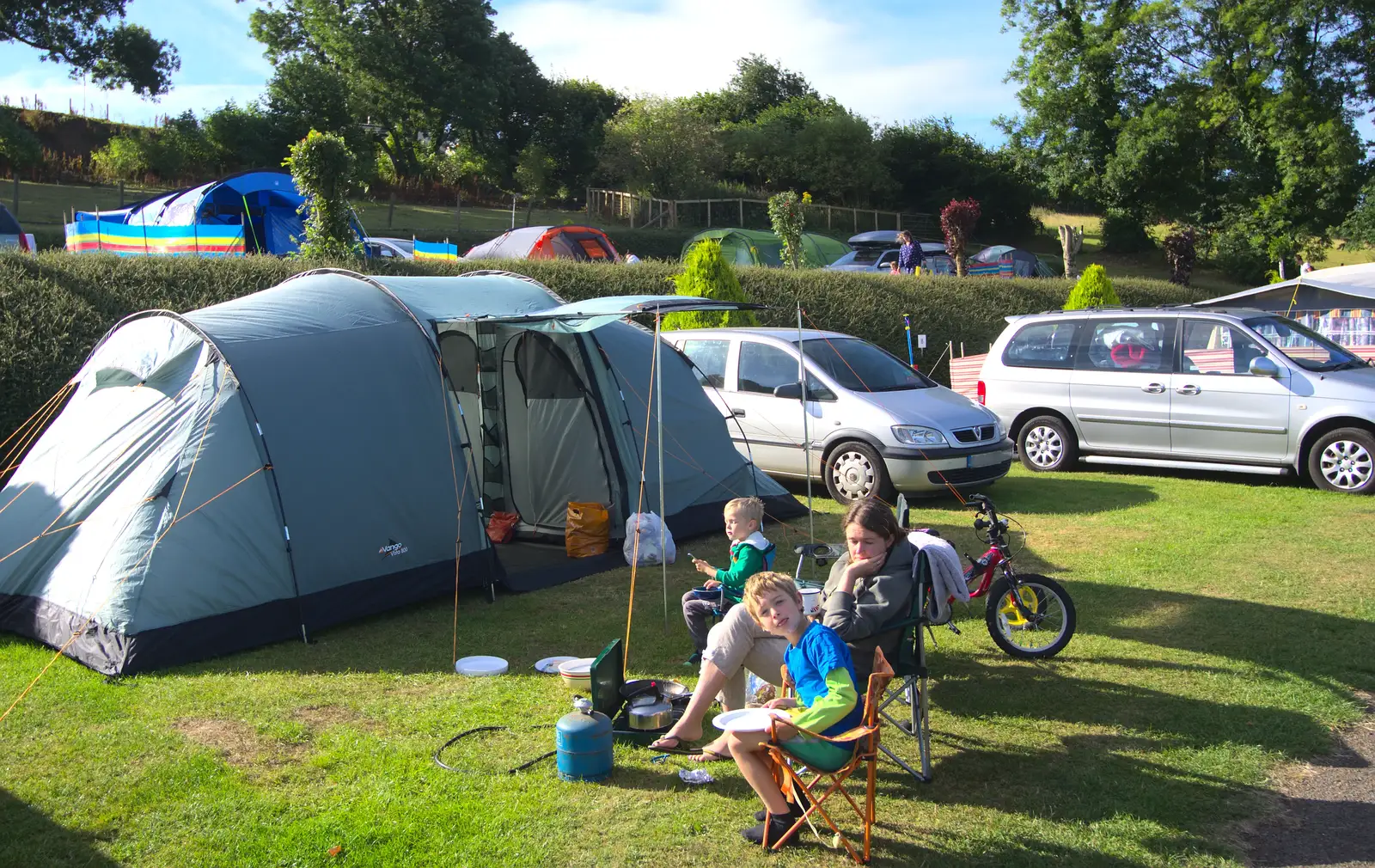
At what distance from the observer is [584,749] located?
455 centimetres

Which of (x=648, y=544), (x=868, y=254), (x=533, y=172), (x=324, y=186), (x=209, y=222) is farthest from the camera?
(x=533, y=172)

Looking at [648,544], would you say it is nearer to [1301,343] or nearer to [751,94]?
[1301,343]

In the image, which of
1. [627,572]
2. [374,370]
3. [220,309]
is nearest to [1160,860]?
[627,572]

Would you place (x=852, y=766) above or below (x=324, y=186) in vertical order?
below

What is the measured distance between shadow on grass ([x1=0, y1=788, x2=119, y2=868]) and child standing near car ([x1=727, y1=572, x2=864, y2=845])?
2365 mm

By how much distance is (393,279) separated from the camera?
8.26 metres

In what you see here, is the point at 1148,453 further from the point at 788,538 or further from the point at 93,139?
the point at 93,139

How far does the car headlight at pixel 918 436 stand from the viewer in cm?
995

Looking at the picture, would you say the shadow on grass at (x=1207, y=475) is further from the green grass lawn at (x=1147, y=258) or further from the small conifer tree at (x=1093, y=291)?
the green grass lawn at (x=1147, y=258)

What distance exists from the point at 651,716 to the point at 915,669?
48.2 inches

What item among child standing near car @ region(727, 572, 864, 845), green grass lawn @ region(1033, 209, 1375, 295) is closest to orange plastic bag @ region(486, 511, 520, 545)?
child standing near car @ region(727, 572, 864, 845)

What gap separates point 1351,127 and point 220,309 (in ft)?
126

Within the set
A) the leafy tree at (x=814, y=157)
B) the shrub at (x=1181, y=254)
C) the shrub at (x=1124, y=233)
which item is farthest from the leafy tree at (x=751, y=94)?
the shrub at (x=1181, y=254)

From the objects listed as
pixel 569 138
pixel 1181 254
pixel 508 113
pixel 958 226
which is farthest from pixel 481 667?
pixel 508 113
